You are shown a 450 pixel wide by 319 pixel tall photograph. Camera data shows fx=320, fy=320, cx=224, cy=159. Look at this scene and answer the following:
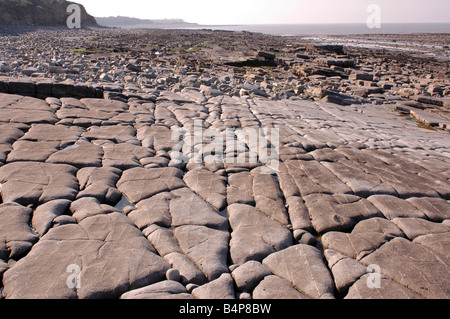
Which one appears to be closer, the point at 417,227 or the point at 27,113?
the point at 417,227

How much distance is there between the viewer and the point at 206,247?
266 centimetres

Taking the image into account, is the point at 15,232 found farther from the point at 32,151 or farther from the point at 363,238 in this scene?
the point at 363,238

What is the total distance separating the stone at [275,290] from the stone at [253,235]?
10.9 inches

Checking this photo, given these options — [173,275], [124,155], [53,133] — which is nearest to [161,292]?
[173,275]

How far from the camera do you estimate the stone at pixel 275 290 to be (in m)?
2.22

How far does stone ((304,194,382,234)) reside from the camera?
10.1 ft

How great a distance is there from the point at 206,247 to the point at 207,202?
76 cm

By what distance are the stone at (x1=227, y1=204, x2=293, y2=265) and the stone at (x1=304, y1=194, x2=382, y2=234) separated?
0.41m

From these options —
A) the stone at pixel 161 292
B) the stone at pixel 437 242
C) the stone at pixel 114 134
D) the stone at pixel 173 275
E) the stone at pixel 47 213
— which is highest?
the stone at pixel 114 134

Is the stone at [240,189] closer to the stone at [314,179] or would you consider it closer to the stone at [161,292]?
the stone at [314,179]

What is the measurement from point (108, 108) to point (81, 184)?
3.00 m

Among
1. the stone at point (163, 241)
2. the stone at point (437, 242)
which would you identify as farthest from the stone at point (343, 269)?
the stone at point (163, 241)

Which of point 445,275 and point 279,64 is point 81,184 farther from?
point 279,64

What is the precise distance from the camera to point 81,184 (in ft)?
11.0
